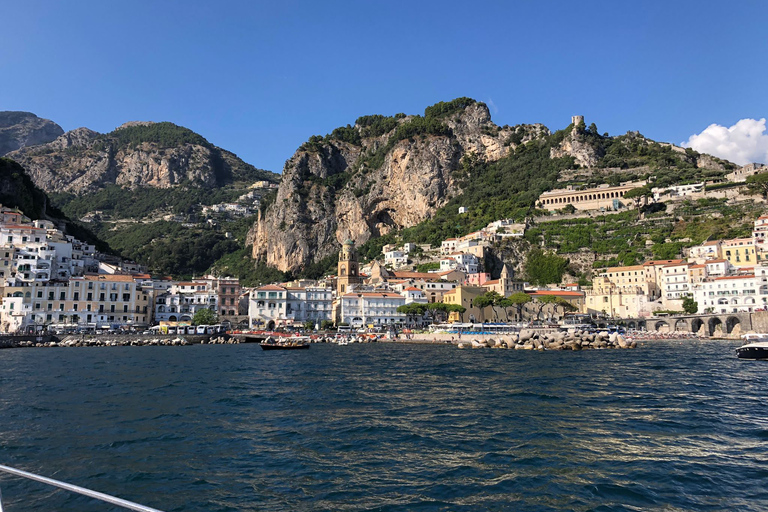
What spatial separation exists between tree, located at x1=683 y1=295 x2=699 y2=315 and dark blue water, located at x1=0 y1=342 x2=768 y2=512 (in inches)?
1588

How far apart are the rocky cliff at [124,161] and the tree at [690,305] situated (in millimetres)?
143385

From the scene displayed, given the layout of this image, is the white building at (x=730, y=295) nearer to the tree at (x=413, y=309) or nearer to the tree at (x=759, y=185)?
the tree at (x=759, y=185)

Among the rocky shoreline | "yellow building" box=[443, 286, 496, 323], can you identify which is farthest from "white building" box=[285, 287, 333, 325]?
"yellow building" box=[443, 286, 496, 323]

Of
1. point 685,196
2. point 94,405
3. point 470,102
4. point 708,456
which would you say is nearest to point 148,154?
point 470,102

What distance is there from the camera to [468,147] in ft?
370

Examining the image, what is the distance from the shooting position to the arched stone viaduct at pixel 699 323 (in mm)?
51906

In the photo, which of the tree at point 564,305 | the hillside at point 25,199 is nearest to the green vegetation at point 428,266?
the tree at point 564,305

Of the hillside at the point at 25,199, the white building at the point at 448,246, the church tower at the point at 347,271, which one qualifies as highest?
the hillside at the point at 25,199

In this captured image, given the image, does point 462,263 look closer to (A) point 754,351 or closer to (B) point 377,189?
(B) point 377,189

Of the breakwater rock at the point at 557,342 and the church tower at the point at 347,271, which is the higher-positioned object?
the church tower at the point at 347,271

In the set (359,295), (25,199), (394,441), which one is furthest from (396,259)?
(394,441)

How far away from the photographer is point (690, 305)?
197ft

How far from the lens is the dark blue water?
28.6 feet

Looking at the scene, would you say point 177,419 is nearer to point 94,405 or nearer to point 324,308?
point 94,405
